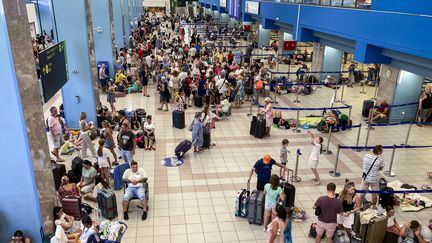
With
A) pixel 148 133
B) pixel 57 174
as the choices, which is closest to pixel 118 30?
pixel 148 133

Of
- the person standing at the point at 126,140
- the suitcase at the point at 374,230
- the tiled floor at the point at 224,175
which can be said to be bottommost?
the tiled floor at the point at 224,175

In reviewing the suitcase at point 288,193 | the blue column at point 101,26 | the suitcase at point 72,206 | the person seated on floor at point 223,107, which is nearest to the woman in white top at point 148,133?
the person seated on floor at point 223,107

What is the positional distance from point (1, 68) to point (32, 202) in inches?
101

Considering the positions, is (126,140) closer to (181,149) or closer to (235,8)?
(181,149)

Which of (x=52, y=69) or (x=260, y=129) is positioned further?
(x=260, y=129)

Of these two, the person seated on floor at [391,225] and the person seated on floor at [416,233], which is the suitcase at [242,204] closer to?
the person seated on floor at [391,225]

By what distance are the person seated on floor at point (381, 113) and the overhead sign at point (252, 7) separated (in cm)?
1535

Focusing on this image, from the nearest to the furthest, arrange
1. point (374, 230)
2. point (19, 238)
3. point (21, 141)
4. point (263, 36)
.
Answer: point (21, 141) → point (19, 238) → point (374, 230) → point (263, 36)

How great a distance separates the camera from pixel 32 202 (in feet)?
23.1

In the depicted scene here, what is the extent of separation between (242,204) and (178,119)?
21.3 feet

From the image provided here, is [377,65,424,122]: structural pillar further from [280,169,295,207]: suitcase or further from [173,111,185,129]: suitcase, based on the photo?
[280,169,295,207]: suitcase

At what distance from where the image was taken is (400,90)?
15125 millimetres

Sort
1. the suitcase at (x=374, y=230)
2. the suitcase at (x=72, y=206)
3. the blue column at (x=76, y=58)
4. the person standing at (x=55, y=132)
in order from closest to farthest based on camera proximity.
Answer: the suitcase at (x=374, y=230), the suitcase at (x=72, y=206), the person standing at (x=55, y=132), the blue column at (x=76, y=58)

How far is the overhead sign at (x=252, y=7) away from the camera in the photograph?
28.2m
